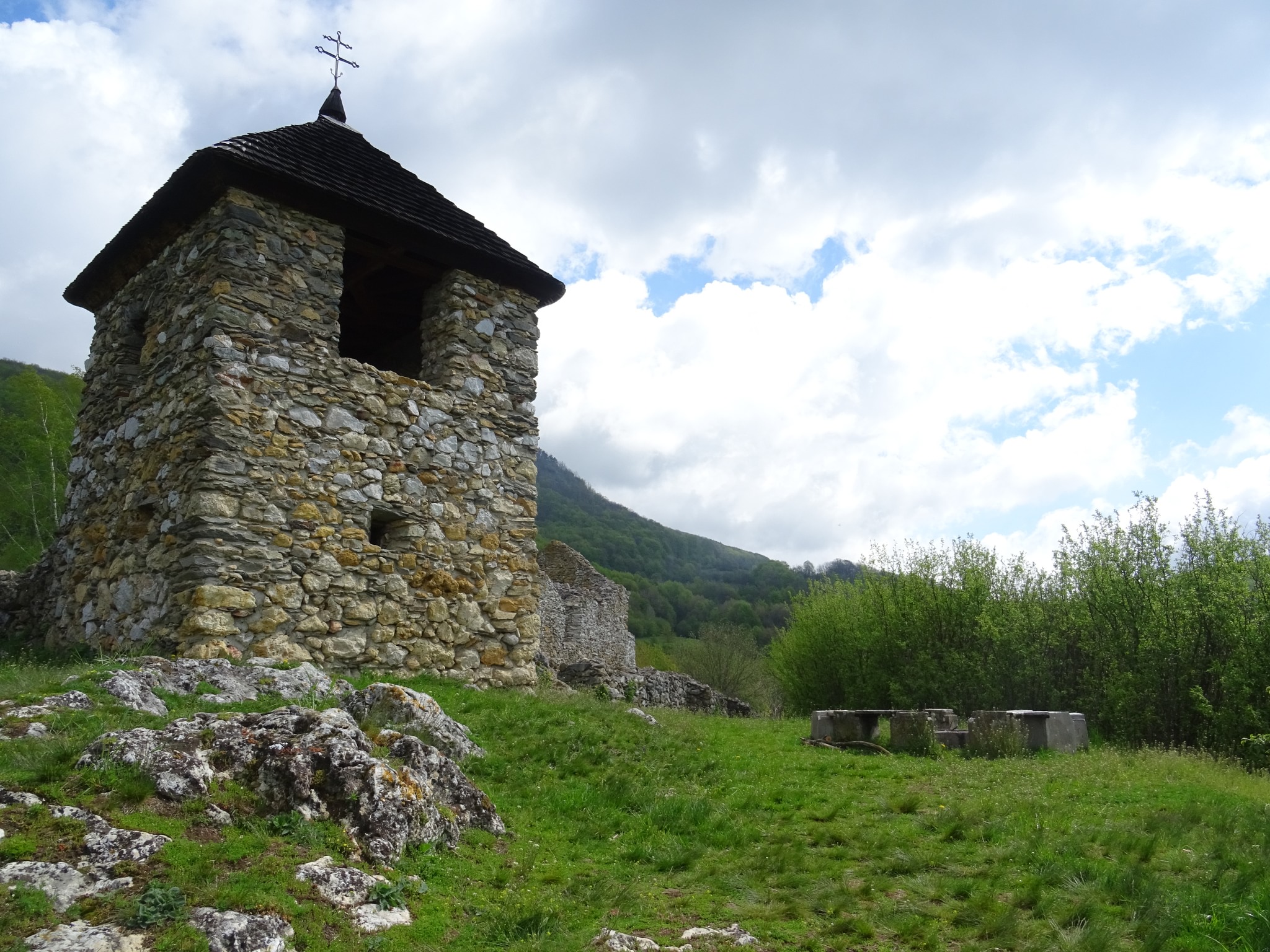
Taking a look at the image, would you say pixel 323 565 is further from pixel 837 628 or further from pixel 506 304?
pixel 837 628

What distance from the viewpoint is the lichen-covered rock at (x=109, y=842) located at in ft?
12.8

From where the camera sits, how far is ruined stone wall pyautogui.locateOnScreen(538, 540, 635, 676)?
25.6m

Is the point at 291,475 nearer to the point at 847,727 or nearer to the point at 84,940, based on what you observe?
the point at 84,940

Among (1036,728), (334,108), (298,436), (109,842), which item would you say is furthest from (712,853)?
(334,108)

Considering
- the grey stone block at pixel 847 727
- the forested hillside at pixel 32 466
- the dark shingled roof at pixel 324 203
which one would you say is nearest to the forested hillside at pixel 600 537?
the forested hillside at pixel 32 466

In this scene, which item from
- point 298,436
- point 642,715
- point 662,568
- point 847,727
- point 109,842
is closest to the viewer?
point 109,842

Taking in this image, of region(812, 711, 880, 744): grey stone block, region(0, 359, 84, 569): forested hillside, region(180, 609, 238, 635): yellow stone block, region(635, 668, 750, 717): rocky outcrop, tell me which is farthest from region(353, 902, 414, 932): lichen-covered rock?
region(0, 359, 84, 569): forested hillside

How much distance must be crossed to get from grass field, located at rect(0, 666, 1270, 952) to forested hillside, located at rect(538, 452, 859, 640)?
4117 cm

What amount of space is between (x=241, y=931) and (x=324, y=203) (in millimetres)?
8047

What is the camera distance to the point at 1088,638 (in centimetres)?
1644

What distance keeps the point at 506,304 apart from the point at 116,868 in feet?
27.3

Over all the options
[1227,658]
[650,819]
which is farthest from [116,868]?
[1227,658]

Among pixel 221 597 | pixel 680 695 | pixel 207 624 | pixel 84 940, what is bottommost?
pixel 84 940

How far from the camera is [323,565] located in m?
8.88
